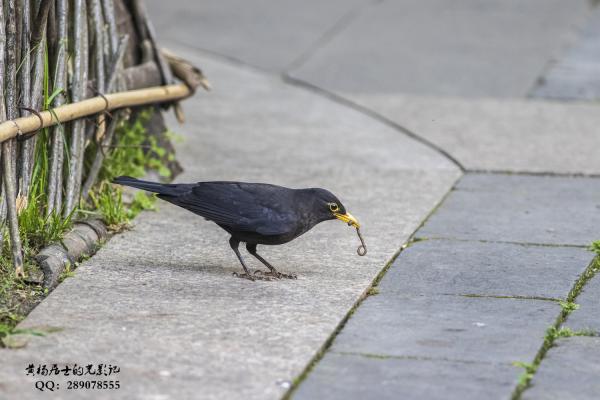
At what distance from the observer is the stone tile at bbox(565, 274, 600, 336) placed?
4816mm

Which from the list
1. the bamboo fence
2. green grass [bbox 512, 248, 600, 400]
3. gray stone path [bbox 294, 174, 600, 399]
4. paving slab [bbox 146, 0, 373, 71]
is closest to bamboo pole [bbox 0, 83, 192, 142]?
the bamboo fence

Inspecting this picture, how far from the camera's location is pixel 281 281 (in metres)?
5.35

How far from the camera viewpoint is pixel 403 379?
4.19m

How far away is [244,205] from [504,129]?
11.5ft

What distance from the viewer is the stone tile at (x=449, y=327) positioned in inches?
177

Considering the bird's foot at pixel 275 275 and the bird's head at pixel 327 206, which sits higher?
the bird's head at pixel 327 206

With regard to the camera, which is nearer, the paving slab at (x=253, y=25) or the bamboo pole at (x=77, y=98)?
the bamboo pole at (x=77, y=98)

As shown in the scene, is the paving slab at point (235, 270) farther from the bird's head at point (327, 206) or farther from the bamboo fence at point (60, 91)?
the bamboo fence at point (60, 91)

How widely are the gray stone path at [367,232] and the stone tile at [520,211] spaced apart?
0.06ft

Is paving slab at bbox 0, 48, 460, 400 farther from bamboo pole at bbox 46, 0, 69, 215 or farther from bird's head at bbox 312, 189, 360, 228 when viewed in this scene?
bamboo pole at bbox 46, 0, 69, 215

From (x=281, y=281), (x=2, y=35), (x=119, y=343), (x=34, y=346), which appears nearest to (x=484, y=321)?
(x=281, y=281)

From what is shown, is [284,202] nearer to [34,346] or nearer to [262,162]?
[34,346]

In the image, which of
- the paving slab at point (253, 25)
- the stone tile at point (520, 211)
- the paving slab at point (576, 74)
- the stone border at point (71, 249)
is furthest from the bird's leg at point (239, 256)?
Answer: the paving slab at point (253, 25)

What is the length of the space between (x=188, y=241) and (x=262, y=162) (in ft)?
5.39
